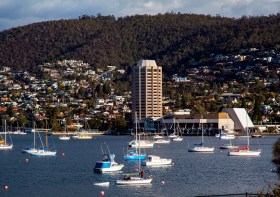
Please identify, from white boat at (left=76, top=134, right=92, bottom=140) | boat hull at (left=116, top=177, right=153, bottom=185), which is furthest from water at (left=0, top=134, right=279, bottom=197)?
white boat at (left=76, top=134, right=92, bottom=140)

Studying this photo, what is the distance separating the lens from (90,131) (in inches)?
6462

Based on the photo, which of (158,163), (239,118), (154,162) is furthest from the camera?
(239,118)

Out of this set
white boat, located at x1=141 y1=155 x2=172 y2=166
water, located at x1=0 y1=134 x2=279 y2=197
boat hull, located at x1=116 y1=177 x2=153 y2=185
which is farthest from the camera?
white boat, located at x1=141 y1=155 x2=172 y2=166

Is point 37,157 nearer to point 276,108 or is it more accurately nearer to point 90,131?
point 90,131

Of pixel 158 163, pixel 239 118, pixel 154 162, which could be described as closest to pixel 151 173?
pixel 154 162

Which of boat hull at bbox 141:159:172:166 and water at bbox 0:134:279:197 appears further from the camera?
boat hull at bbox 141:159:172:166

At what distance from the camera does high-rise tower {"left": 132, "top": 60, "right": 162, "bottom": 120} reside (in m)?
181

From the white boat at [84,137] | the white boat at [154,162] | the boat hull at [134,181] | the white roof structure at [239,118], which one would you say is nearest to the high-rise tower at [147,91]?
the white roof structure at [239,118]

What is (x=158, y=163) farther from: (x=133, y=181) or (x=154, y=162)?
(x=133, y=181)

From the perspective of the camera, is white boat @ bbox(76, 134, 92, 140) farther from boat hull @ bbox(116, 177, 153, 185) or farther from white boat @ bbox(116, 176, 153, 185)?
boat hull @ bbox(116, 177, 153, 185)

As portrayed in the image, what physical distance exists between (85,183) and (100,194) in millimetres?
6641

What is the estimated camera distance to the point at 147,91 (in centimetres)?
18625

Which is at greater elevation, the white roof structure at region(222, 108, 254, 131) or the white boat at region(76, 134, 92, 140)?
the white roof structure at region(222, 108, 254, 131)

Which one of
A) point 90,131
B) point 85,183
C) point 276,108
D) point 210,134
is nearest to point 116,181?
point 85,183
